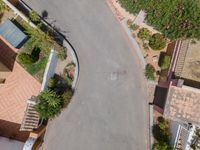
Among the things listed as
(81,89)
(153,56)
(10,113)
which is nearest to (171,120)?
(153,56)

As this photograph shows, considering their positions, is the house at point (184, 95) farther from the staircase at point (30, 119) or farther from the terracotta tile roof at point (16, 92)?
the terracotta tile roof at point (16, 92)

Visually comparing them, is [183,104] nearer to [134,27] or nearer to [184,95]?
[184,95]

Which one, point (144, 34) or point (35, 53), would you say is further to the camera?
point (35, 53)

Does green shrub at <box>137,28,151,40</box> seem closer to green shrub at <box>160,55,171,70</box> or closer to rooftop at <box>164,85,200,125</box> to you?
green shrub at <box>160,55,171,70</box>

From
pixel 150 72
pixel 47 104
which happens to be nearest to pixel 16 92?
pixel 47 104

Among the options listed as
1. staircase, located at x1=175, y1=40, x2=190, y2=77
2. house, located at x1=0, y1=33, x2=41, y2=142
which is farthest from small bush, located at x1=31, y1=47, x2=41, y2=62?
staircase, located at x1=175, y1=40, x2=190, y2=77

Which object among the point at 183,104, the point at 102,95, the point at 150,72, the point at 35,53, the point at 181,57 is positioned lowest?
the point at 102,95
